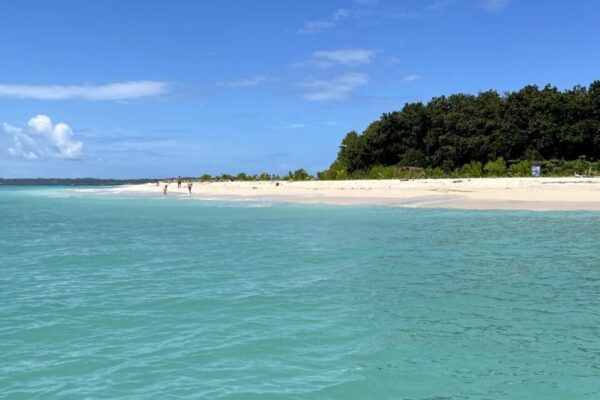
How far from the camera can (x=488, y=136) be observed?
209ft

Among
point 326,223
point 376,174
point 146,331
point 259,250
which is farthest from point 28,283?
point 376,174

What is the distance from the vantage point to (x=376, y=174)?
67250mm

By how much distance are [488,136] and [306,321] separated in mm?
58879

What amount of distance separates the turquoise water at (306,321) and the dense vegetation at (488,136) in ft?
137

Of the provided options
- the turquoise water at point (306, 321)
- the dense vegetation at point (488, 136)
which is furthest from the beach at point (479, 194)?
the turquoise water at point (306, 321)

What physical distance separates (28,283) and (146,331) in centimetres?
554

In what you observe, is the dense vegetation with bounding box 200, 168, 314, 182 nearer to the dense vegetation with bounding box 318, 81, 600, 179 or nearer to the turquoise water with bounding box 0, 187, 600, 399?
the dense vegetation with bounding box 318, 81, 600, 179

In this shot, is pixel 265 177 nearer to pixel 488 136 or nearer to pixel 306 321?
pixel 488 136

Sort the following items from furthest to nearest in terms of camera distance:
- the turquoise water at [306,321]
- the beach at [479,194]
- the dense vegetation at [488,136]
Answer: the dense vegetation at [488,136] < the beach at [479,194] < the turquoise water at [306,321]

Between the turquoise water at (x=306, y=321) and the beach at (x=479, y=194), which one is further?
the beach at (x=479, y=194)

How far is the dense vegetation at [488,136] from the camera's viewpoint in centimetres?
5785

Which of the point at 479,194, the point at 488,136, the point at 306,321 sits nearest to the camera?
the point at 306,321

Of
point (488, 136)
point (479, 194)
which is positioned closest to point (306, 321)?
point (479, 194)

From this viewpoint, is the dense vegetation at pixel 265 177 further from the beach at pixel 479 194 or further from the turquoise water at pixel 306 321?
the turquoise water at pixel 306 321
